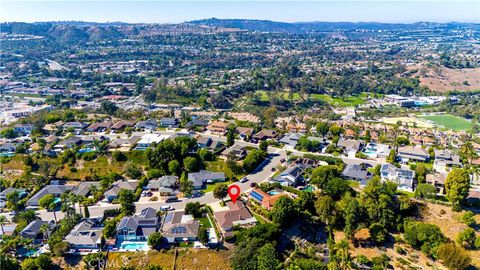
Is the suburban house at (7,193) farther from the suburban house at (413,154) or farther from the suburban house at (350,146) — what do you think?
the suburban house at (413,154)

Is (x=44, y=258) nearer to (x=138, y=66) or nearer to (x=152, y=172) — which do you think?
(x=152, y=172)

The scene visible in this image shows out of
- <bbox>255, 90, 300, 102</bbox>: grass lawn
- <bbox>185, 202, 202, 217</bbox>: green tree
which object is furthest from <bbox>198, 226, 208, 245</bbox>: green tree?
<bbox>255, 90, 300, 102</bbox>: grass lawn

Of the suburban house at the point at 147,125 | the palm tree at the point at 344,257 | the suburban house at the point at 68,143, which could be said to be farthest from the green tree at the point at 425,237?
the suburban house at the point at 68,143

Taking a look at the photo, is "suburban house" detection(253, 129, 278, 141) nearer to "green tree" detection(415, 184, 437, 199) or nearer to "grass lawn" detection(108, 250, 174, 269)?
"green tree" detection(415, 184, 437, 199)

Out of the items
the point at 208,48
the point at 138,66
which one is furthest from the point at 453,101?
the point at 208,48

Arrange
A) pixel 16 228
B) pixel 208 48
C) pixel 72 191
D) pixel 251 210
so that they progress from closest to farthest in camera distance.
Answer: pixel 16 228 < pixel 251 210 < pixel 72 191 < pixel 208 48

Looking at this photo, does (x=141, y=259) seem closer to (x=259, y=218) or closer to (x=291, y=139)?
(x=259, y=218)
